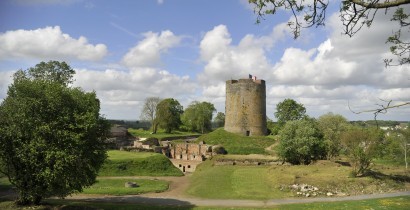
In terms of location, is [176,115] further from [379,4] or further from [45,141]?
[379,4]

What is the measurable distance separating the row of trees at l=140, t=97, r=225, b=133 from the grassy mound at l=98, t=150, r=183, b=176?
4074 cm

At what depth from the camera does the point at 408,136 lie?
49.8 metres

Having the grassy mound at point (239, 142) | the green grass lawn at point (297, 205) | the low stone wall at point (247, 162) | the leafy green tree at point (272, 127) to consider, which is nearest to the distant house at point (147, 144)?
the grassy mound at point (239, 142)

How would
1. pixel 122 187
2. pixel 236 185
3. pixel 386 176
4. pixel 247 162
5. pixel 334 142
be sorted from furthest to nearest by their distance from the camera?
pixel 247 162, pixel 334 142, pixel 122 187, pixel 386 176, pixel 236 185

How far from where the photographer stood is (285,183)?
30.7 meters

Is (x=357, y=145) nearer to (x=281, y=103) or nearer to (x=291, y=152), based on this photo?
(x=291, y=152)

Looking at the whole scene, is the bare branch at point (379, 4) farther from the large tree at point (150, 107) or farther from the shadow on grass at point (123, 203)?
the large tree at point (150, 107)

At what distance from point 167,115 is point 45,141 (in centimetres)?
6555

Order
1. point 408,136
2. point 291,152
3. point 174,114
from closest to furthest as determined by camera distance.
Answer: point 291,152 → point 408,136 → point 174,114

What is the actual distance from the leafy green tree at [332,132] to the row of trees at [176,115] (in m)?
42.8

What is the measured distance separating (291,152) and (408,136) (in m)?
20.9

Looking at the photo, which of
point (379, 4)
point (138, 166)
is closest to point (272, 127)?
point (138, 166)

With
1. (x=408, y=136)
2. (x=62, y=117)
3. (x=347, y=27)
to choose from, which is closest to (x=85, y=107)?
(x=62, y=117)

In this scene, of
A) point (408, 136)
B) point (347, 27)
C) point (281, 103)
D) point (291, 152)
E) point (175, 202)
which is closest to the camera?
point (347, 27)
